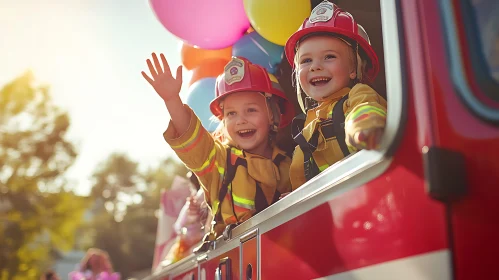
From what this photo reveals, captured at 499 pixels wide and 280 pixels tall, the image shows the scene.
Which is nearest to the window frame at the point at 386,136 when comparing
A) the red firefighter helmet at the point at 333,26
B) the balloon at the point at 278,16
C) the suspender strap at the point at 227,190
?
the red firefighter helmet at the point at 333,26

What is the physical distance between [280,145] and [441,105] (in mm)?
2325

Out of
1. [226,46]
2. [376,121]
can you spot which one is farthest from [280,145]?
[376,121]

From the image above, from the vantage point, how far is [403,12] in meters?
1.40

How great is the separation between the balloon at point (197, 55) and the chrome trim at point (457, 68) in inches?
122

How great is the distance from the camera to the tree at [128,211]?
30641 mm

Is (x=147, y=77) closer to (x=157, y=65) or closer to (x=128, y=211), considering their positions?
(x=157, y=65)

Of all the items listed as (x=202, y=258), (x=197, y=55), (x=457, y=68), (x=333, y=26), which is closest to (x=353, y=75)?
Answer: (x=333, y=26)

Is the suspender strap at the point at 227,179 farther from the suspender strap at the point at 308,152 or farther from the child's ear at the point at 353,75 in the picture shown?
the child's ear at the point at 353,75

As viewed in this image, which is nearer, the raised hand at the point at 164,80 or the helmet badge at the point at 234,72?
the raised hand at the point at 164,80

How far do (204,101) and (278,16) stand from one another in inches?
36.8

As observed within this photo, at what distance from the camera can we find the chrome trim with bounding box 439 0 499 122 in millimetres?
1225

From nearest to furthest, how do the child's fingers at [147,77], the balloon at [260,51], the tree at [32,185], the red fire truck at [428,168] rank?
the red fire truck at [428,168]
the child's fingers at [147,77]
the balloon at [260,51]
the tree at [32,185]

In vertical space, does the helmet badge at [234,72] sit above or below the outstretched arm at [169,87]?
above

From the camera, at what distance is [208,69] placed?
14.2 ft
